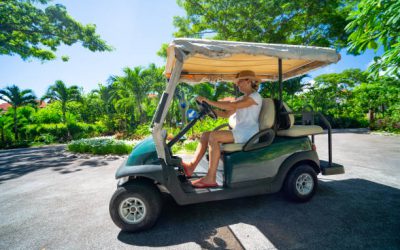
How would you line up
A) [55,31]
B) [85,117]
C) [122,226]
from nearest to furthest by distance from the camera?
1. [122,226]
2. [55,31]
3. [85,117]

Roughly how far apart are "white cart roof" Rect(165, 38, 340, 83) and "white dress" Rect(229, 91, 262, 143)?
665 millimetres

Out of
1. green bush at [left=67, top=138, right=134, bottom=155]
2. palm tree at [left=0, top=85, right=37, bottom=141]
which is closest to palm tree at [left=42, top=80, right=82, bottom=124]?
palm tree at [left=0, top=85, right=37, bottom=141]

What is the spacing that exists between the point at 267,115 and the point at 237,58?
38.1 inches

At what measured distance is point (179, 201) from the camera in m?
2.39

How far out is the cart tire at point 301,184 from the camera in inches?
112

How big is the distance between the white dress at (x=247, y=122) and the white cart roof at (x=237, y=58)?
2.18 feet

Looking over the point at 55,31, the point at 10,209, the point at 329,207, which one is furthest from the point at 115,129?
the point at 329,207

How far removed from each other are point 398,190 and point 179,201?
3508 millimetres

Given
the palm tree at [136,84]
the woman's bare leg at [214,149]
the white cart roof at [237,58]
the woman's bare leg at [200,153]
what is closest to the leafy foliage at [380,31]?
the white cart roof at [237,58]

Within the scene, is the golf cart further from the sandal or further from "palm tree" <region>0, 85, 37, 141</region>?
"palm tree" <region>0, 85, 37, 141</region>

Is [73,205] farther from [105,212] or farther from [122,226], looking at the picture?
[122,226]

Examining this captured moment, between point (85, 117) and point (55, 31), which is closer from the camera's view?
point (55, 31)

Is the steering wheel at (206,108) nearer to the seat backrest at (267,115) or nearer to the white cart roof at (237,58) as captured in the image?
the white cart roof at (237,58)

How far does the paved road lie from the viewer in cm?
211
